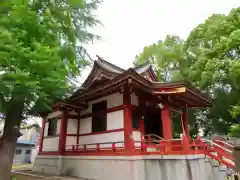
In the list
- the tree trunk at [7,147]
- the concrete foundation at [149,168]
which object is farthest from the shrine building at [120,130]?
the tree trunk at [7,147]

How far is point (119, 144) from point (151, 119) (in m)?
2.97

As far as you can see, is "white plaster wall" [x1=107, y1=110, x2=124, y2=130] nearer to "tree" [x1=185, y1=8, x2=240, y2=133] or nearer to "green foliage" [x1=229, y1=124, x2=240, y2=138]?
"tree" [x1=185, y1=8, x2=240, y2=133]

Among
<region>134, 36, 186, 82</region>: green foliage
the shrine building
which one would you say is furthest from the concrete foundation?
<region>134, 36, 186, 82</region>: green foliage

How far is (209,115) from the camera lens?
21938 mm

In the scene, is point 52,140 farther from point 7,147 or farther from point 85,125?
point 7,147

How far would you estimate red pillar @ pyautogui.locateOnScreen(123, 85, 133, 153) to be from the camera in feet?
28.6

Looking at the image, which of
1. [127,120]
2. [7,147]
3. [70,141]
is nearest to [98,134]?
[127,120]

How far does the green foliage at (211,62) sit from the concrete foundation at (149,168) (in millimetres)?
8206

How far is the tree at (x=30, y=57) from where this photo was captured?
6.16 meters

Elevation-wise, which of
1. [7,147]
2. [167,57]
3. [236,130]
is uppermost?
[167,57]

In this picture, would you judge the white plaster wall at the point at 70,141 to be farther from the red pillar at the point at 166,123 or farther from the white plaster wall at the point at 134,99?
the red pillar at the point at 166,123

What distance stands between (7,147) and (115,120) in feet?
15.9

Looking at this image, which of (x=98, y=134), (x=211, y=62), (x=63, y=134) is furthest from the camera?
(x=211, y=62)

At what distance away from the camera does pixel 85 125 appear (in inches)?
464
